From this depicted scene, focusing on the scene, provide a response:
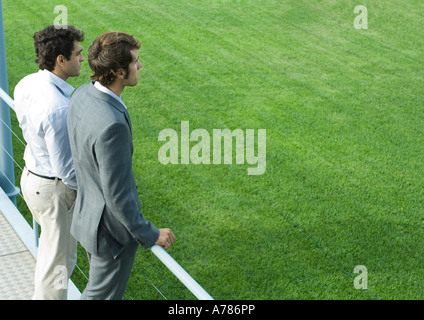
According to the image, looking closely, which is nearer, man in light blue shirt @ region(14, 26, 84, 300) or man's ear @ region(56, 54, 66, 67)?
man in light blue shirt @ region(14, 26, 84, 300)

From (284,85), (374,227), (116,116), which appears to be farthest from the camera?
(284,85)

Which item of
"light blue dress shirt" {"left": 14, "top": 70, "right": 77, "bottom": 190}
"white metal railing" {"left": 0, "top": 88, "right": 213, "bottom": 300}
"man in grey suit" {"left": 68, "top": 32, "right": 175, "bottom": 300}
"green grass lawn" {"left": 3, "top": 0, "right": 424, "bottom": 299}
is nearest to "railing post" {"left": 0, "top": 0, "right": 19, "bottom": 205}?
"green grass lawn" {"left": 3, "top": 0, "right": 424, "bottom": 299}

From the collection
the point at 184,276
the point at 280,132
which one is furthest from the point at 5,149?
the point at 280,132

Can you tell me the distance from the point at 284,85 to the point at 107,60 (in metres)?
6.32

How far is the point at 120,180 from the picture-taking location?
2449 millimetres

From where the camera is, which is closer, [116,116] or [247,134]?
[116,116]

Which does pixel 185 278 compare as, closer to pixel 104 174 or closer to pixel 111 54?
pixel 104 174

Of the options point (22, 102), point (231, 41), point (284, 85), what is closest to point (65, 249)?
point (22, 102)

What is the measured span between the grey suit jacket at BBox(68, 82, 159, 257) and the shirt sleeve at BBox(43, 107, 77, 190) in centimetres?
34

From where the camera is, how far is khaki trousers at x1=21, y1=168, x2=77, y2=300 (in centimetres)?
316

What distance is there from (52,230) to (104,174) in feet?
3.02

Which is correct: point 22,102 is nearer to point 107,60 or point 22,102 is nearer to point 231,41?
point 107,60

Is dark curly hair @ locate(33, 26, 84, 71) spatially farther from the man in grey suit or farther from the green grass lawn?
the green grass lawn
